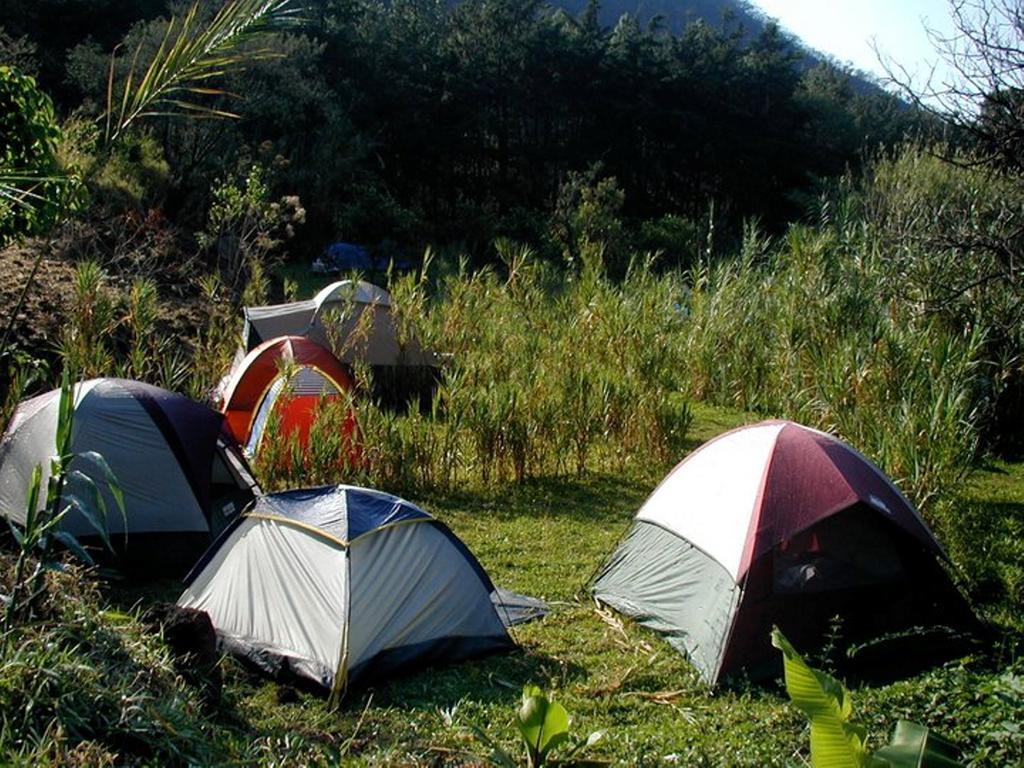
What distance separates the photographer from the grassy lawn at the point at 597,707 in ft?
15.7

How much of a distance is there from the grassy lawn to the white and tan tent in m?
5.45

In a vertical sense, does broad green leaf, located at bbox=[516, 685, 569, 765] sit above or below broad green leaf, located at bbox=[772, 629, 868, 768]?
below

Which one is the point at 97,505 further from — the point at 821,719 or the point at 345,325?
the point at 345,325

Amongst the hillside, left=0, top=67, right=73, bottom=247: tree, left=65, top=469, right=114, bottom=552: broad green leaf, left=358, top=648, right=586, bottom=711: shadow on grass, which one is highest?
the hillside

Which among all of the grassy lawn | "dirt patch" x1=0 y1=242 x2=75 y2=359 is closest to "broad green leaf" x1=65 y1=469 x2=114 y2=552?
the grassy lawn

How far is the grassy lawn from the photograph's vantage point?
15.7 ft

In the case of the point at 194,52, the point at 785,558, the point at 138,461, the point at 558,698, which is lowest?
the point at 558,698

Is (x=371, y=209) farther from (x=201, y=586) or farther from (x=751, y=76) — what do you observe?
(x=201, y=586)

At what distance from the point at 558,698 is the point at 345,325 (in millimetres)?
8022

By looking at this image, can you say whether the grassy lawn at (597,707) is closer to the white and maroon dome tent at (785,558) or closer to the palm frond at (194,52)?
the white and maroon dome tent at (785,558)

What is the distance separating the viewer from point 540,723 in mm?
3545

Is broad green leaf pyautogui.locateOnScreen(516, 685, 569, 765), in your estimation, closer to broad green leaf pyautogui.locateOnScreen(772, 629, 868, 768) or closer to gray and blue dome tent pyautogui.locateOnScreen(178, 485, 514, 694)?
broad green leaf pyautogui.locateOnScreen(772, 629, 868, 768)

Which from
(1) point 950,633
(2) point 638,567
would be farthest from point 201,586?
(1) point 950,633

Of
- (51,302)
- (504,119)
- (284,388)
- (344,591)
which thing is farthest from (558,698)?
(504,119)
